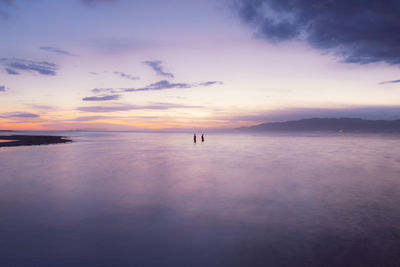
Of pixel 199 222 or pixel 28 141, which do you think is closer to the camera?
pixel 199 222

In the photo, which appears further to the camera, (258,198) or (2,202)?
(258,198)

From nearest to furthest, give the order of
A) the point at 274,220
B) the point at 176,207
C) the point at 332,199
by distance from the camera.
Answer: the point at 274,220 → the point at 176,207 → the point at 332,199

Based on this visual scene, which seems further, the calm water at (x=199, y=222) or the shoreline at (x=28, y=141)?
the shoreline at (x=28, y=141)

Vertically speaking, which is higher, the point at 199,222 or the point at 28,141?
the point at 28,141

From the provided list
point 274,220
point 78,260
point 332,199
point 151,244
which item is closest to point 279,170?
point 332,199

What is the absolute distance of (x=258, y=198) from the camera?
14391 mm

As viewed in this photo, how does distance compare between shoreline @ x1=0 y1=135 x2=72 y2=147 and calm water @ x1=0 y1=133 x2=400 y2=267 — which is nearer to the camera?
calm water @ x1=0 y1=133 x2=400 y2=267

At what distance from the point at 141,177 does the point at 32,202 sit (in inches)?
333

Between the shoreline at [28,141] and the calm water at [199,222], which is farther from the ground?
the shoreline at [28,141]

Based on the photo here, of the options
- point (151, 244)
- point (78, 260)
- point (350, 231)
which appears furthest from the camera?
point (350, 231)

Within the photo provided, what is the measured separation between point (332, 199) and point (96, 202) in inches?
471

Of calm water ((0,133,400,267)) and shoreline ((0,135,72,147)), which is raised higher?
shoreline ((0,135,72,147))

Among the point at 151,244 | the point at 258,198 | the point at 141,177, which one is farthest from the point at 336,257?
the point at 141,177

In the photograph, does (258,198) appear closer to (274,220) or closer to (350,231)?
(274,220)
